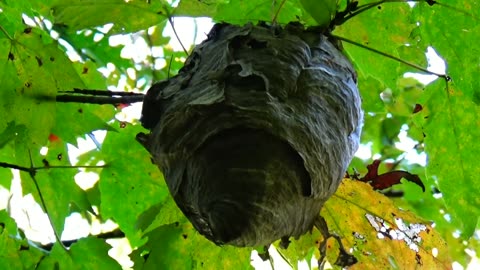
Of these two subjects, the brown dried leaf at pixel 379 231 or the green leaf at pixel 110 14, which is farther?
the brown dried leaf at pixel 379 231

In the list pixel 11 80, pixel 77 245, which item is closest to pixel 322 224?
pixel 77 245

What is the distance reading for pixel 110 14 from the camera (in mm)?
1690

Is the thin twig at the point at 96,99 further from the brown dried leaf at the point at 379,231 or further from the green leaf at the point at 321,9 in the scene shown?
the brown dried leaf at the point at 379,231

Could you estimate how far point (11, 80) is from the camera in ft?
5.11

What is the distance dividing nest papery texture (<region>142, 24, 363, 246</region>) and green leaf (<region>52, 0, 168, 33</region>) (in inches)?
11.5

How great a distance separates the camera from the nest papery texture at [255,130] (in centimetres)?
115

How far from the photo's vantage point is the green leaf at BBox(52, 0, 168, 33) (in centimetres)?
163

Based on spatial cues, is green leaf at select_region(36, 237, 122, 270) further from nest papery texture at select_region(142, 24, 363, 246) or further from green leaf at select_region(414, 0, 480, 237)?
green leaf at select_region(414, 0, 480, 237)

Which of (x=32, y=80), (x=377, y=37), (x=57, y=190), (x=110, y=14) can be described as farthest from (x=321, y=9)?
(x=57, y=190)

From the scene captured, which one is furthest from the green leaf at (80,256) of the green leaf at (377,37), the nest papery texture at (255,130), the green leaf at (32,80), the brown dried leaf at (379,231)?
the green leaf at (377,37)

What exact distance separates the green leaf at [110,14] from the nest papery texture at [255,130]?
29 centimetres

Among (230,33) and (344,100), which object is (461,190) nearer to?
(344,100)

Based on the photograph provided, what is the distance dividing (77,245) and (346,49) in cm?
86

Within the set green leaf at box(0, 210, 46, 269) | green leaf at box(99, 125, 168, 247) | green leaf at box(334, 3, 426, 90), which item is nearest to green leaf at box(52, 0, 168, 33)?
green leaf at box(99, 125, 168, 247)
